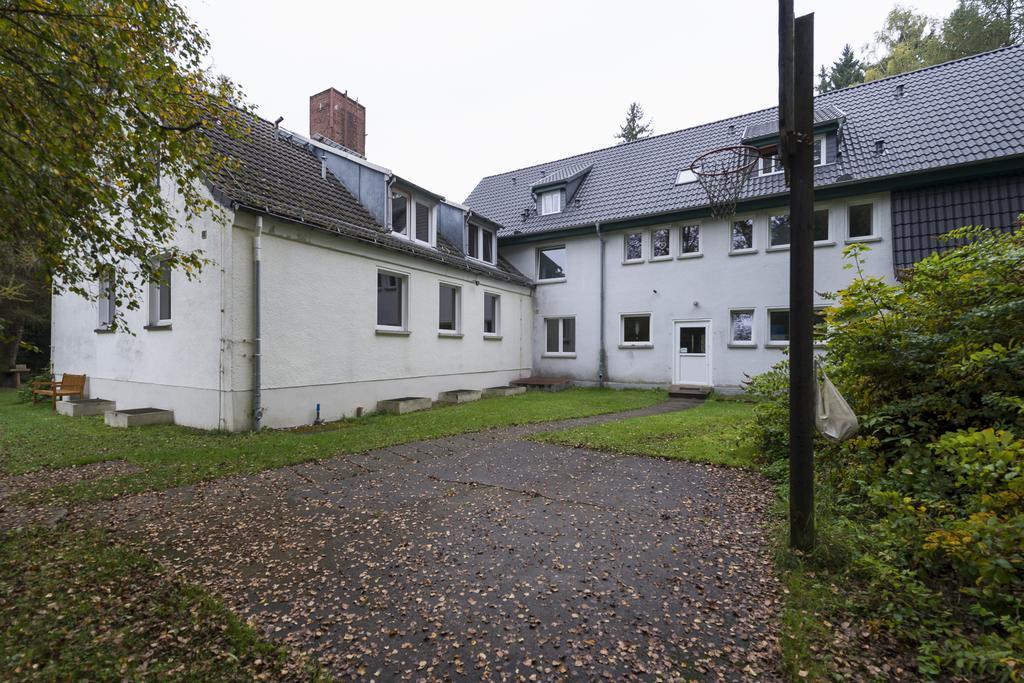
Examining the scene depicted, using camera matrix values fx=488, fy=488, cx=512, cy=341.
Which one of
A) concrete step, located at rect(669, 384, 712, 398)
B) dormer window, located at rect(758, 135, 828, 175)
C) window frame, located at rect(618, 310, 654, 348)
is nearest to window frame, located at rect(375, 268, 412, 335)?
window frame, located at rect(618, 310, 654, 348)

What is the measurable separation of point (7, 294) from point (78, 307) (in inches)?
130

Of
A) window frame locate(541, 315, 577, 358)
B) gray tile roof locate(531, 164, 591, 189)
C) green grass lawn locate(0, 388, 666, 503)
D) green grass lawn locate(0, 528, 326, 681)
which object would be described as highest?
gray tile roof locate(531, 164, 591, 189)

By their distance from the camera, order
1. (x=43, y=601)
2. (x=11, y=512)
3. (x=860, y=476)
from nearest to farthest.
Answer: (x=43, y=601)
(x=860, y=476)
(x=11, y=512)

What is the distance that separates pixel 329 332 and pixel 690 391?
10.7 meters

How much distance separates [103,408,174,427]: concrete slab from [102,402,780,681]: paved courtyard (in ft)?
17.6

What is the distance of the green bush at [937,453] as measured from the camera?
2771 millimetres

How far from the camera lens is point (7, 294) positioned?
47.0ft

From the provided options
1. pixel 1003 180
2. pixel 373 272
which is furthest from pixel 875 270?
pixel 373 272

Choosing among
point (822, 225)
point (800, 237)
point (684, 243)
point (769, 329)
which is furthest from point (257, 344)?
point (822, 225)

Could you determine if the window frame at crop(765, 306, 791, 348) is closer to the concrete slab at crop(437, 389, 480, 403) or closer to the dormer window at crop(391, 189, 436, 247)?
the concrete slab at crop(437, 389, 480, 403)

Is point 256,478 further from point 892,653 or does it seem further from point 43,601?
point 892,653

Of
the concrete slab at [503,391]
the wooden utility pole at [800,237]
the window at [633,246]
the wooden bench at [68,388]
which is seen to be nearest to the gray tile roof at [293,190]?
the concrete slab at [503,391]

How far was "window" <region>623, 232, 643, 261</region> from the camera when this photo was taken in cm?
1731

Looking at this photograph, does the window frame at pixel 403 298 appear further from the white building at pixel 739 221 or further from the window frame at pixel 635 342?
the window frame at pixel 635 342
